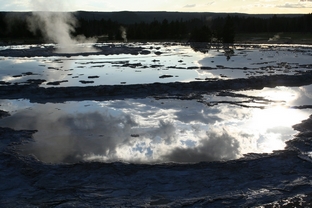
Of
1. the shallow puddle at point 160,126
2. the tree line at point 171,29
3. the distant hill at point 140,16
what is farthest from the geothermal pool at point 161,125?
the distant hill at point 140,16

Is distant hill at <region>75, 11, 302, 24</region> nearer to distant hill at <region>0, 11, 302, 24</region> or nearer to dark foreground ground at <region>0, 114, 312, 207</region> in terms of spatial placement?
distant hill at <region>0, 11, 302, 24</region>

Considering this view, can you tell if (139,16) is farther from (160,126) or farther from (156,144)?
(156,144)

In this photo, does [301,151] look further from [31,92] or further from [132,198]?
[31,92]

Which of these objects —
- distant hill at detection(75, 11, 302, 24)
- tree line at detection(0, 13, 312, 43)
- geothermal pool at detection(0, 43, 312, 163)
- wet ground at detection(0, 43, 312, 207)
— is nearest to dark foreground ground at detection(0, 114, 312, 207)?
wet ground at detection(0, 43, 312, 207)

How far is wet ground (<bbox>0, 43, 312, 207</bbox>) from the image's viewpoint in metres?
5.02

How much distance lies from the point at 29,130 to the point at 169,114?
3.96 meters

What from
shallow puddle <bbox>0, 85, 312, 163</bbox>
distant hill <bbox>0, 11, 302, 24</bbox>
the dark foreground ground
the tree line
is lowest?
the dark foreground ground

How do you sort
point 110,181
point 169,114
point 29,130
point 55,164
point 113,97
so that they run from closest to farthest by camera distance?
point 110,181, point 55,164, point 29,130, point 169,114, point 113,97

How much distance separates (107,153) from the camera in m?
6.71

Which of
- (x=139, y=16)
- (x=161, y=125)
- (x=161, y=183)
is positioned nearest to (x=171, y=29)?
(x=161, y=125)

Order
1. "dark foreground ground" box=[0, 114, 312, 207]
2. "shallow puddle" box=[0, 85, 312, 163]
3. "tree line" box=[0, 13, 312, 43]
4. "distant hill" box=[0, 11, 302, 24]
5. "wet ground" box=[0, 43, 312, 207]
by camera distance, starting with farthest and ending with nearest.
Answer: "distant hill" box=[0, 11, 302, 24] → "tree line" box=[0, 13, 312, 43] → "shallow puddle" box=[0, 85, 312, 163] → "wet ground" box=[0, 43, 312, 207] → "dark foreground ground" box=[0, 114, 312, 207]

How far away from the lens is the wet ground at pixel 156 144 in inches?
198

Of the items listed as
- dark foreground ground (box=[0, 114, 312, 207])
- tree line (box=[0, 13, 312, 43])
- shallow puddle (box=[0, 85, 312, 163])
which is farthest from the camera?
tree line (box=[0, 13, 312, 43])

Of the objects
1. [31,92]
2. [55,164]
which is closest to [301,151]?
[55,164]
